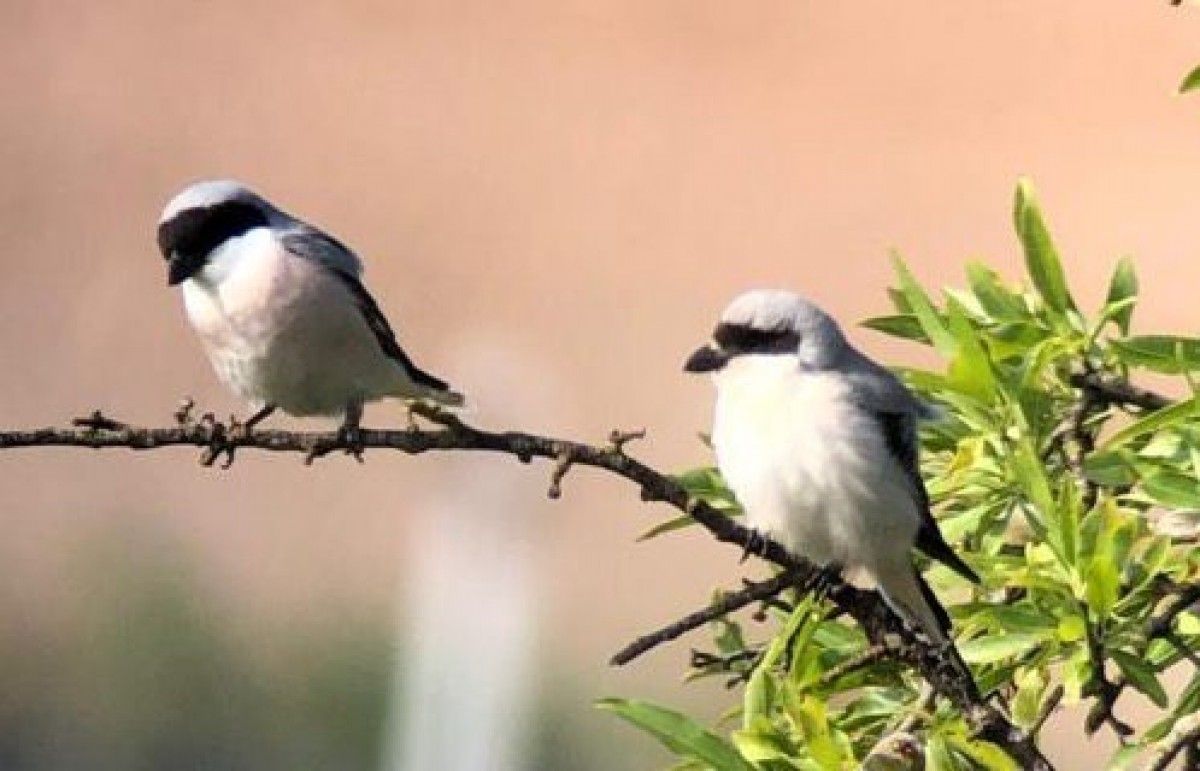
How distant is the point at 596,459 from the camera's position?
1156mm

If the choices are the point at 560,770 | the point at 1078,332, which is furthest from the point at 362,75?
the point at 1078,332

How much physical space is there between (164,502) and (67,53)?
2.33 meters

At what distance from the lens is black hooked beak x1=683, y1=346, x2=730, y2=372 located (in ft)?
6.08

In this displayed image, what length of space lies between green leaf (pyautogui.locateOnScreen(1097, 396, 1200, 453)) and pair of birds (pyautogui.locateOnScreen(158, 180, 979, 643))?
0.39ft

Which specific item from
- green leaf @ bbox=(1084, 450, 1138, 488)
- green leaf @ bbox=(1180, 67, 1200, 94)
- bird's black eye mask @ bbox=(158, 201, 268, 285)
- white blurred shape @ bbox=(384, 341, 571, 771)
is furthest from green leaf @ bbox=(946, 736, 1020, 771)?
white blurred shape @ bbox=(384, 341, 571, 771)

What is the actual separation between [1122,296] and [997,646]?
32 centimetres

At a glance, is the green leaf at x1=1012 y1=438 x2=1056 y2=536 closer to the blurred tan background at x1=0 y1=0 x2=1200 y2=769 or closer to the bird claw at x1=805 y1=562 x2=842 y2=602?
the bird claw at x1=805 y1=562 x2=842 y2=602

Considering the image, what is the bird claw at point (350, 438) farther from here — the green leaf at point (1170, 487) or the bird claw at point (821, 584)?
the green leaf at point (1170, 487)

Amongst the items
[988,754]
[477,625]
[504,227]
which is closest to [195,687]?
[477,625]

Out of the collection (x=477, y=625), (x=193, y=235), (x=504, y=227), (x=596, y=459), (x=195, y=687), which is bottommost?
(x=195, y=687)

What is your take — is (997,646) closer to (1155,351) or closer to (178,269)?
(1155,351)

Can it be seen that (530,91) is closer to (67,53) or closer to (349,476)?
(67,53)

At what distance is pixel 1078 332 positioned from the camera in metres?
1.42

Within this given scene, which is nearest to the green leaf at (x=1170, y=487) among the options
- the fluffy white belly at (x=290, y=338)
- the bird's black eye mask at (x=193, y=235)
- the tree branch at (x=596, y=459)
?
the tree branch at (x=596, y=459)
